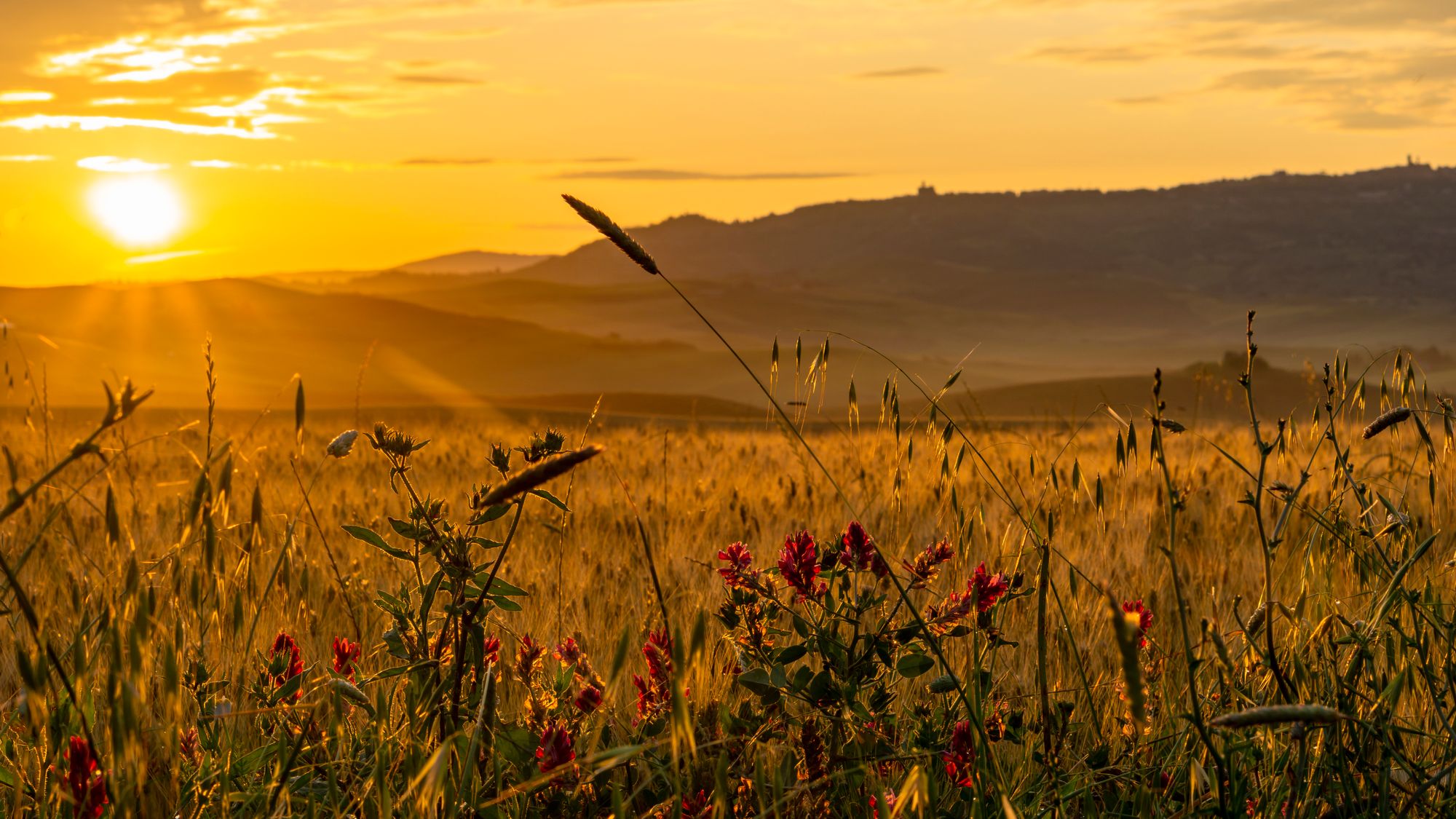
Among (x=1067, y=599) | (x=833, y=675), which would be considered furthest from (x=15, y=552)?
(x=1067, y=599)

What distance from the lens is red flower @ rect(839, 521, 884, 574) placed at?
5.70ft

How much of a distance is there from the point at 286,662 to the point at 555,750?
54 cm

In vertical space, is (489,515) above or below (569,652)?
above

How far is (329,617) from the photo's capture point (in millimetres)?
2930

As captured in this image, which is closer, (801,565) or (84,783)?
(84,783)

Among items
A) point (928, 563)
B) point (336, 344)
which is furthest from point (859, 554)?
point (336, 344)

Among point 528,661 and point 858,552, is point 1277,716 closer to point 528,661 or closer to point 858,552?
point 858,552

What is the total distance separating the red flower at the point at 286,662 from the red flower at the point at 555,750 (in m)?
0.48

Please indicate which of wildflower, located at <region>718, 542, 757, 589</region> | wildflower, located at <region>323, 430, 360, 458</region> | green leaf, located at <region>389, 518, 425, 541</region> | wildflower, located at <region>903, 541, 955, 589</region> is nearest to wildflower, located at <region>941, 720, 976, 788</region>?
wildflower, located at <region>903, 541, 955, 589</region>

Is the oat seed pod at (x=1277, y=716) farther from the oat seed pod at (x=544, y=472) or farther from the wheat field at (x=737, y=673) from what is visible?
the oat seed pod at (x=544, y=472)

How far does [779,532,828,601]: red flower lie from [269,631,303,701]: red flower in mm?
813

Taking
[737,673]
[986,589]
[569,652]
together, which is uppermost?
[986,589]

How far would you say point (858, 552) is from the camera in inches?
69.1

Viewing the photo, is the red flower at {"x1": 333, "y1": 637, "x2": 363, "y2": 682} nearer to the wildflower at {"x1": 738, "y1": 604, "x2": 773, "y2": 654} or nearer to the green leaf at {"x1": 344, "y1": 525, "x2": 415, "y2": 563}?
the green leaf at {"x1": 344, "y1": 525, "x2": 415, "y2": 563}
